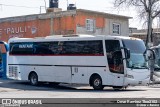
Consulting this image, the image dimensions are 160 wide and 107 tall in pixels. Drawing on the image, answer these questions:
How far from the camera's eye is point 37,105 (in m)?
3.65

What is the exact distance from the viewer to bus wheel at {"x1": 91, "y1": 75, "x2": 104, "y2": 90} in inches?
842

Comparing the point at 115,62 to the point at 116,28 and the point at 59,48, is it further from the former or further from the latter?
the point at 116,28

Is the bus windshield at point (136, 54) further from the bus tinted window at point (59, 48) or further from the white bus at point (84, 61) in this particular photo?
the bus tinted window at point (59, 48)

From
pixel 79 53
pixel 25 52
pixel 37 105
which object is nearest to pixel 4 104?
pixel 37 105

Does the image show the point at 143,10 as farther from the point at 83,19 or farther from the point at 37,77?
the point at 37,77

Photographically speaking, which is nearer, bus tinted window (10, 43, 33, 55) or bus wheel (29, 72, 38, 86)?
bus wheel (29, 72, 38, 86)

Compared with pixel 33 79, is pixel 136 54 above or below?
above

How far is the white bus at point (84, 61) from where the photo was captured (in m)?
20.8

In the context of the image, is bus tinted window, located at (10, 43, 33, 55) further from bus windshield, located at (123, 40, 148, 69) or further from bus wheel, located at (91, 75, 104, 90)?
bus windshield, located at (123, 40, 148, 69)

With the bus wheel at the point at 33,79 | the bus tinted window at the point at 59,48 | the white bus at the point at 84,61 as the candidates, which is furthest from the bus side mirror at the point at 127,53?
the bus wheel at the point at 33,79

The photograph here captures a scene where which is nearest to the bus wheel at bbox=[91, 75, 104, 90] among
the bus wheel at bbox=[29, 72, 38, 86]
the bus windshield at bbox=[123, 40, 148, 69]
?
the bus windshield at bbox=[123, 40, 148, 69]

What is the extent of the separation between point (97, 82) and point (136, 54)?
2.64 meters

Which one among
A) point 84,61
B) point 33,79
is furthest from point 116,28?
point 84,61

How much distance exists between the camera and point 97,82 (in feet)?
70.7
